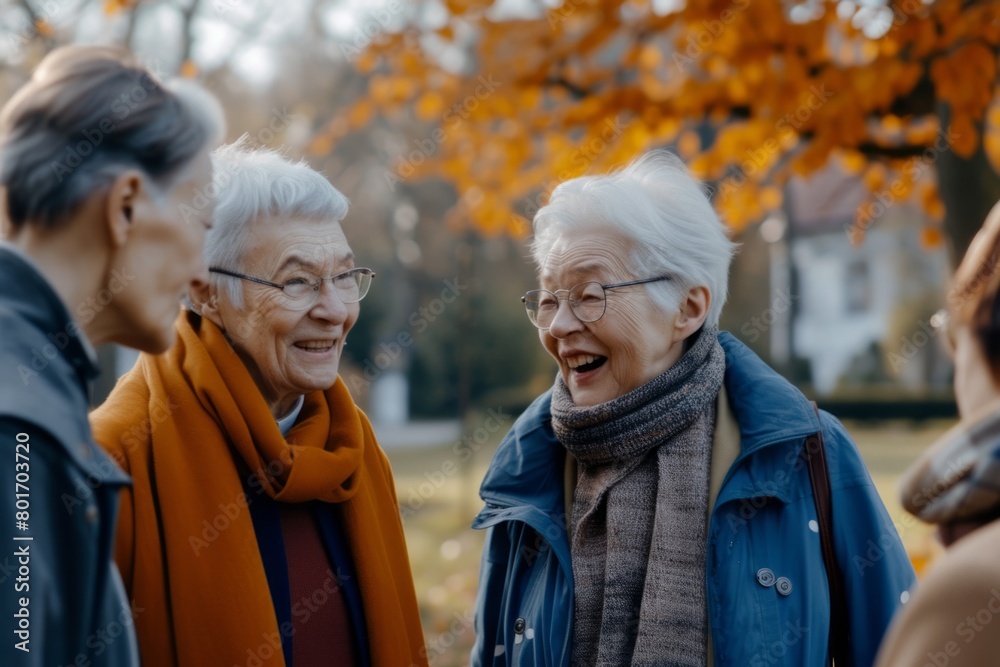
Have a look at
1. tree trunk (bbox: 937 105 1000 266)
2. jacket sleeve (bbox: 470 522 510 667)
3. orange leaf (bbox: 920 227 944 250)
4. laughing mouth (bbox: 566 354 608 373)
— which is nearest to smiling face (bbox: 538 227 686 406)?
laughing mouth (bbox: 566 354 608 373)

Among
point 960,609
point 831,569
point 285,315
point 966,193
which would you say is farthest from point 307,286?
point 966,193

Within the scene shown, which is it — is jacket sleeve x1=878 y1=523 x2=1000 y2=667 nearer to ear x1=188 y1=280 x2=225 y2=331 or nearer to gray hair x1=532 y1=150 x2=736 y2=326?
gray hair x1=532 y1=150 x2=736 y2=326

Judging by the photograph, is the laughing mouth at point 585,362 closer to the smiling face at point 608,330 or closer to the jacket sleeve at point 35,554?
the smiling face at point 608,330

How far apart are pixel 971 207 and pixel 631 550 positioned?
3.61 metres

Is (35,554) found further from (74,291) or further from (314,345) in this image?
(314,345)

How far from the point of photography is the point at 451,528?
35.0 feet

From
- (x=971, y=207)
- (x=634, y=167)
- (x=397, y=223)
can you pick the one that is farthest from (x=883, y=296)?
(x=634, y=167)

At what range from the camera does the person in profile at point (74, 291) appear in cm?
154

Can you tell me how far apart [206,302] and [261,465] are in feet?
1.59

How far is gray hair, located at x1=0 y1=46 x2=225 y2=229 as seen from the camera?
5.40 ft

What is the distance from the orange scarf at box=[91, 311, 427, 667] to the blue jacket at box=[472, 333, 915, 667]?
1.23ft

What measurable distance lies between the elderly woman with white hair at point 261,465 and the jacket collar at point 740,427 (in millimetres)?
355

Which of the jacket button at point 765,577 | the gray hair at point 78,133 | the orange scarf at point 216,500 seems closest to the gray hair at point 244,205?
the orange scarf at point 216,500

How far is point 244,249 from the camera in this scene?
2721 mm
